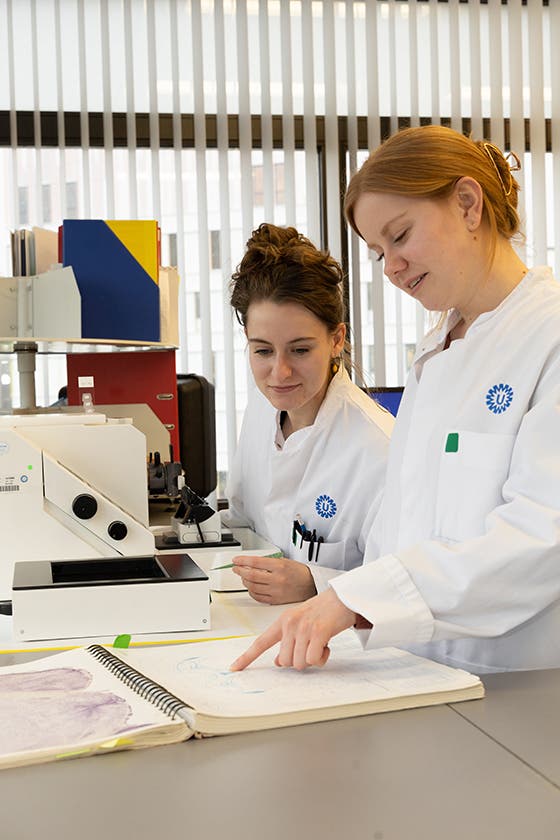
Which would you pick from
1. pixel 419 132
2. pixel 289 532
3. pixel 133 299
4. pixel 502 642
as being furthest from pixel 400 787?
pixel 133 299

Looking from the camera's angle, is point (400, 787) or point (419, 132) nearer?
point (400, 787)

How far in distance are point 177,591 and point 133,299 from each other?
5.01 ft

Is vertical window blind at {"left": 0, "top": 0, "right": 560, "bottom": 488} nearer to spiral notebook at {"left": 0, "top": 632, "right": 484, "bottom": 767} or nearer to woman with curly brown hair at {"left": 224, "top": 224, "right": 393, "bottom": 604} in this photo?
woman with curly brown hair at {"left": 224, "top": 224, "right": 393, "bottom": 604}

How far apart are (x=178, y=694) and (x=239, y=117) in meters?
3.42

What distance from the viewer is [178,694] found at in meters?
0.89

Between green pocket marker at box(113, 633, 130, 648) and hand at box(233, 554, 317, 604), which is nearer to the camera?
green pocket marker at box(113, 633, 130, 648)

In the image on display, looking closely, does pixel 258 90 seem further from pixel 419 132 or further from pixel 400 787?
pixel 400 787

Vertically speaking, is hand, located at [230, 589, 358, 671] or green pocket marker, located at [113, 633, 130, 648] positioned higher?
hand, located at [230, 589, 358, 671]

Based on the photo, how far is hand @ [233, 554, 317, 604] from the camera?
1.50 m

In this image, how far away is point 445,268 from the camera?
124cm

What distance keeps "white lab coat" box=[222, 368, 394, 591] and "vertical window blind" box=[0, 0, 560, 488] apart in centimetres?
189

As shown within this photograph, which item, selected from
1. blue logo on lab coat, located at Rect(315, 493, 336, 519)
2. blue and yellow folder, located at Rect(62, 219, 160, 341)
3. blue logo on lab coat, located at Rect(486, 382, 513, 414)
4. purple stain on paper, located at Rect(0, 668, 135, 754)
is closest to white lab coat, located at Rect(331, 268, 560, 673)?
blue logo on lab coat, located at Rect(486, 382, 513, 414)

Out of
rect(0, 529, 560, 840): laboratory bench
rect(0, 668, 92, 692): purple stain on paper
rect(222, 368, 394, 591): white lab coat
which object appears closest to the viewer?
rect(0, 529, 560, 840): laboratory bench

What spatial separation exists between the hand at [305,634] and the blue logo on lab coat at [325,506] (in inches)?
35.0
